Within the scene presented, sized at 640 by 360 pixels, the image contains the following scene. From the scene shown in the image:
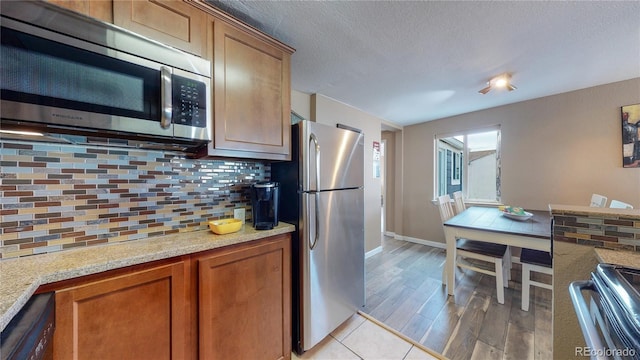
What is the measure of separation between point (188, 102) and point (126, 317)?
1.02 m

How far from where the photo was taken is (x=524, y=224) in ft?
6.79

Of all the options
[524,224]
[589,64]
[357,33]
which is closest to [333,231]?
[357,33]

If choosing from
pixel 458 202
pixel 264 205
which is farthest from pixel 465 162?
pixel 264 205

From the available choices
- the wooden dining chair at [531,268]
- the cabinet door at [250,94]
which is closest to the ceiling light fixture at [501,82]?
the wooden dining chair at [531,268]

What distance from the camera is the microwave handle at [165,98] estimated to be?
0.99 metres

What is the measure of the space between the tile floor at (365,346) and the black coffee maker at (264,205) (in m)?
1.01

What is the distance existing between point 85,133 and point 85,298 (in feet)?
2.35

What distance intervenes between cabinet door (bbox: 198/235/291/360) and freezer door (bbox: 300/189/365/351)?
151 millimetres

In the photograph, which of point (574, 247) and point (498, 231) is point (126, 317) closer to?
point (574, 247)

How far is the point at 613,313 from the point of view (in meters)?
0.62

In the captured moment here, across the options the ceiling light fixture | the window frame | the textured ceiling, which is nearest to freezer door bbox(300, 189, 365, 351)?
the textured ceiling

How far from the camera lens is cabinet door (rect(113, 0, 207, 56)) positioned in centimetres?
96

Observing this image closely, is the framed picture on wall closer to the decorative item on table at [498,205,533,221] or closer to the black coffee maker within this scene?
the decorative item on table at [498,205,533,221]

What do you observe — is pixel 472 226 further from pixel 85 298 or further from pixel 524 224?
pixel 85 298
